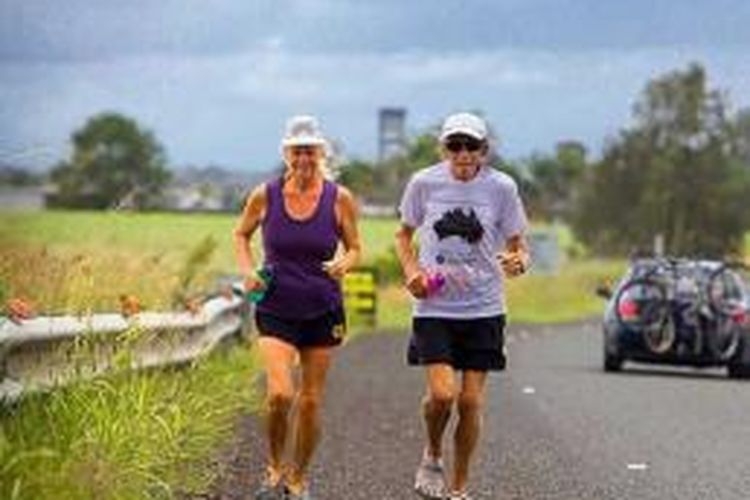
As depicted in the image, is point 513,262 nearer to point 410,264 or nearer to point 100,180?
point 410,264

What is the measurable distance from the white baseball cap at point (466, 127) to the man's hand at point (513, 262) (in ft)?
2.04

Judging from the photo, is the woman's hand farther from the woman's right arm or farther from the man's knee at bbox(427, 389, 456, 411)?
the man's knee at bbox(427, 389, 456, 411)

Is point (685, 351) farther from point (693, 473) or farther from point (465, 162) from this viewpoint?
point (465, 162)

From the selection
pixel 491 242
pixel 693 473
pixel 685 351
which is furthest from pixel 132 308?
pixel 685 351

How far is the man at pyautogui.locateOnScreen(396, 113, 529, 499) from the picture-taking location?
433 inches

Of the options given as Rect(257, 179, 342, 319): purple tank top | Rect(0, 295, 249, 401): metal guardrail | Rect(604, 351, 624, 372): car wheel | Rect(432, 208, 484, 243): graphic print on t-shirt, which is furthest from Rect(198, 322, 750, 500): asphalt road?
Rect(432, 208, 484, 243): graphic print on t-shirt

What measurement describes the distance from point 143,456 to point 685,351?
16.1m

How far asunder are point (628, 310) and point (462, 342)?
15063 mm

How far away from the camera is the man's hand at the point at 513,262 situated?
11.0 metres

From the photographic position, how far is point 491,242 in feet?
36.3

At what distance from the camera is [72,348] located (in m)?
11.3

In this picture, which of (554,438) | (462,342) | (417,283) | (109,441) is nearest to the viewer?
(109,441)

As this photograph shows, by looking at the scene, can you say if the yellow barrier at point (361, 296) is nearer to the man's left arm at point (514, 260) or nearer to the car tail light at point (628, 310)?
the car tail light at point (628, 310)

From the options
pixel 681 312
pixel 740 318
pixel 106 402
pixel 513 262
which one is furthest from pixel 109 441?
pixel 740 318
